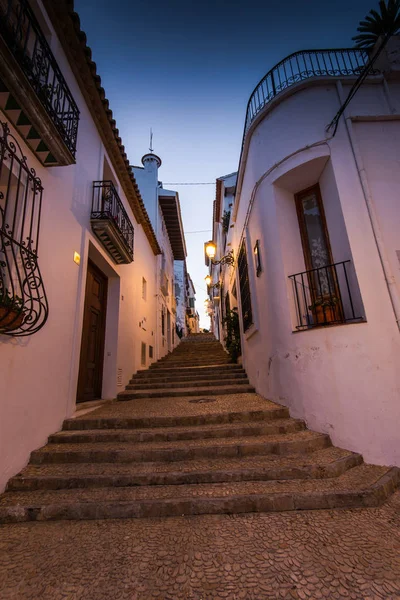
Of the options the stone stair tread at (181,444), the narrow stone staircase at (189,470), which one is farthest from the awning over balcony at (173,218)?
the stone stair tread at (181,444)

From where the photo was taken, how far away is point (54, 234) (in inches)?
147

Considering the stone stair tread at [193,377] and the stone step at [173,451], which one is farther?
the stone stair tread at [193,377]

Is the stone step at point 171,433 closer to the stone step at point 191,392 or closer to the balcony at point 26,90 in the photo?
the stone step at point 191,392

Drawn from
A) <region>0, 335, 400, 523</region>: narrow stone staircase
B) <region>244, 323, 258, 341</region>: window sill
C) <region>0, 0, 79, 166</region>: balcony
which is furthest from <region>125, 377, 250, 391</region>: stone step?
<region>0, 0, 79, 166</region>: balcony

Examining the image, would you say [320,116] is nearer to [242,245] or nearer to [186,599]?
[242,245]

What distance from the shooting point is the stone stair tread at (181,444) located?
10.1 ft

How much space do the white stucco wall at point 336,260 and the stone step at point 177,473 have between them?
695 millimetres

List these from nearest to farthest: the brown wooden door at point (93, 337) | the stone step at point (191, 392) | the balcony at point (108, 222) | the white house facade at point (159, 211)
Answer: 1. the balcony at point (108, 222)
2. the brown wooden door at point (93, 337)
3. the stone step at point (191, 392)
4. the white house facade at point (159, 211)

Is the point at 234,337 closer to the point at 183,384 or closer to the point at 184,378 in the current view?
the point at 184,378

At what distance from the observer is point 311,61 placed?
16.7ft

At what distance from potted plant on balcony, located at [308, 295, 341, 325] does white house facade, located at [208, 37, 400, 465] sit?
18 millimetres

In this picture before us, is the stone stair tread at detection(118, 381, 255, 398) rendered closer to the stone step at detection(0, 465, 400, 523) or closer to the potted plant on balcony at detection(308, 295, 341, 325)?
the potted plant on balcony at detection(308, 295, 341, 325)

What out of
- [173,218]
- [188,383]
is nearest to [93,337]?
[188,383]

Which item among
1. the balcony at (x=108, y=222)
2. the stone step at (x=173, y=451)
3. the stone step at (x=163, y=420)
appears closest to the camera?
the stone step at (x=173, y=451)
